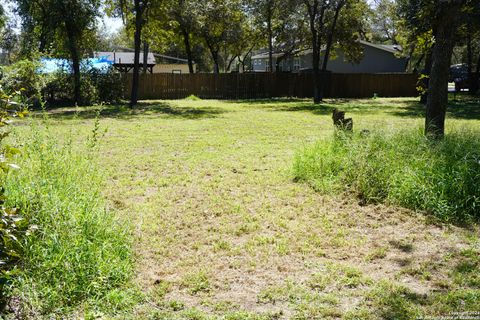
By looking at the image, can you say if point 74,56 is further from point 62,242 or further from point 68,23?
point 62,242

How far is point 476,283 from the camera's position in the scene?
3330 millimetres

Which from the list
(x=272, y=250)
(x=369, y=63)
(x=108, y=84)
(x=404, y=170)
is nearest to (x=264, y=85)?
(x=108, y=84)

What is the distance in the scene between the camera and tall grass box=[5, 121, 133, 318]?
115 inches

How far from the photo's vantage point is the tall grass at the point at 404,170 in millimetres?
4934

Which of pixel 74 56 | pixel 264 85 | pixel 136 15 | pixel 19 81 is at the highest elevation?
pixel 136 15

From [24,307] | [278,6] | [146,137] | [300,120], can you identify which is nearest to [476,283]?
[24,307]

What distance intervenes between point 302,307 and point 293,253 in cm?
93

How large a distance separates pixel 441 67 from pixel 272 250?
4.88m

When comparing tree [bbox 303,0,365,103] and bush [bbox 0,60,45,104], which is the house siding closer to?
tree [bbox 303,0,365,103]

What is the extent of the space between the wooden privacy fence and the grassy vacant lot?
17.9m

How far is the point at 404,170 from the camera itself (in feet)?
17.6

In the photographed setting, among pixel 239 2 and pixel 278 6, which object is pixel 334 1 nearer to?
pixel 278 6

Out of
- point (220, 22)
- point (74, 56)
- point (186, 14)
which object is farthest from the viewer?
point (220, 22)

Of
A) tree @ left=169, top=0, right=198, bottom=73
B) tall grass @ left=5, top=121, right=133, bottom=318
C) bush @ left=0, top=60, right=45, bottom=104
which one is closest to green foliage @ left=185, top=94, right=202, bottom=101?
tree @ left=169, top=0, right=198, bottom=73
